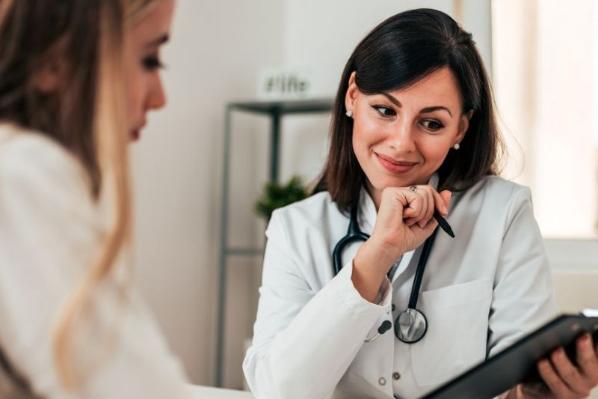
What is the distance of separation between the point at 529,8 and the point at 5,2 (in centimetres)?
245

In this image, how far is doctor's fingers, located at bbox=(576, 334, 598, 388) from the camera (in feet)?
3.62

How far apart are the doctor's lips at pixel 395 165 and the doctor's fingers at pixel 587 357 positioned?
427 mm

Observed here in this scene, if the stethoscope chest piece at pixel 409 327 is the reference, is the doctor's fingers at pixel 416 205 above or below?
above

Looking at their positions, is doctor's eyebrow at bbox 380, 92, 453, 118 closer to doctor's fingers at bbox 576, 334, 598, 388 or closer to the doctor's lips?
the doctor's lips

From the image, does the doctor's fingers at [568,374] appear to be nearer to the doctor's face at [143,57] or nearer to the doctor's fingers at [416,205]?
the doctor's fingers at [416,205]

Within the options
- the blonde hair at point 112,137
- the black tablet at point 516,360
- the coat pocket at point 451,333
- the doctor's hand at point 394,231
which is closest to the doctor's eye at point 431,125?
the doctor's hand at point 394,231

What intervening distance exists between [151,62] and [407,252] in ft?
2.45

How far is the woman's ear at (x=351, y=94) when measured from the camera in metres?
1.44

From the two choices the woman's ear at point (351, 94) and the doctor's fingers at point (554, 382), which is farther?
the woman's ear at point (351, 94)

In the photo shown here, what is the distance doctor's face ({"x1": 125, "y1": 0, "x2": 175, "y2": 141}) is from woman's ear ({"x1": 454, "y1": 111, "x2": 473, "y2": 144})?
787 millimetres

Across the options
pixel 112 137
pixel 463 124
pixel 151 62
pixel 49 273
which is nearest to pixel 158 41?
pixel 151 62

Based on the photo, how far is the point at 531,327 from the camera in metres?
1.30

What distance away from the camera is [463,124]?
4.73 ft

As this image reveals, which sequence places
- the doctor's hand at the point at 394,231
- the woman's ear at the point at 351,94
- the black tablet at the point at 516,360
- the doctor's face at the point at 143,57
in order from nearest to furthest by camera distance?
1. the doctor's face at the point at 143,57
2. the black tablet at the point at 516,360
3. the doctor's hand at the point at 394,231
4. the woman's ear at the point at 351,94
